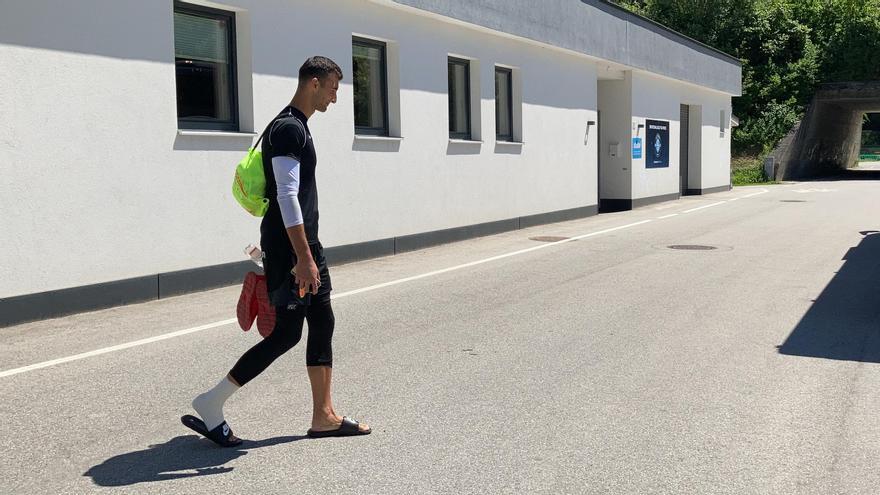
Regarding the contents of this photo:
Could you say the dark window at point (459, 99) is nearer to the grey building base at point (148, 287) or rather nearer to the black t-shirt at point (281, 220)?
the grey building base at point (148, 287)

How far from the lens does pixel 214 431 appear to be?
4586 millimetres

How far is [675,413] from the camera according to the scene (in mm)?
5215

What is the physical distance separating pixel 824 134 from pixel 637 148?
27.0 meters

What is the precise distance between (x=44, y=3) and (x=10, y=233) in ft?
6.95

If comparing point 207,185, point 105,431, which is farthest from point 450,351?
point 207,185

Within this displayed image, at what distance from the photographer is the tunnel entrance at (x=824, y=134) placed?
40031mm

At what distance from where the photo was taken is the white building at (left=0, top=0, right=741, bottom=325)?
26.6 feet

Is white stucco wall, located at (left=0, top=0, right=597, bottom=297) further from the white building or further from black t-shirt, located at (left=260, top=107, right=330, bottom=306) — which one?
black t-shirt, located at (left=260, top=107, right=330, bottom=306)

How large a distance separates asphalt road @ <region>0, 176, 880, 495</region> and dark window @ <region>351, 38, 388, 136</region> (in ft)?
11.0

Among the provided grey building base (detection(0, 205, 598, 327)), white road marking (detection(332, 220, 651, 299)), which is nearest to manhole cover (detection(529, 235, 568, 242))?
white road marking (detection(332, 220, 651, 299))

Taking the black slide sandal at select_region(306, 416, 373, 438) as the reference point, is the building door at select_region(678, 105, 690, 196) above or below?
above

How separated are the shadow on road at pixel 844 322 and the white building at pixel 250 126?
20.2 ft

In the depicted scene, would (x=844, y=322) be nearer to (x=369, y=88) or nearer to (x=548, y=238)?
(x=369, y=88)

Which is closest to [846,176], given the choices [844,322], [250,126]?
[844,322]
